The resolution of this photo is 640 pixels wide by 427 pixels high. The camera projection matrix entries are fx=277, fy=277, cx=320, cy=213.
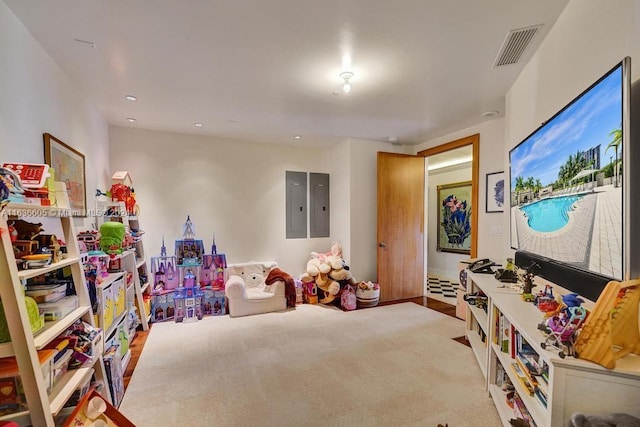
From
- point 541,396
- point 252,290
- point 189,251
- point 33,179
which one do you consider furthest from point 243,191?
point 541,396

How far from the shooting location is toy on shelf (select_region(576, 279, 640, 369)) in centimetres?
100

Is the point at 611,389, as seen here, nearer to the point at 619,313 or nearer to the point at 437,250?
the point at 619,313

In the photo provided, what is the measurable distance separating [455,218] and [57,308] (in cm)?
611

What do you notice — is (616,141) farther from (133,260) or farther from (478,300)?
(133,260)

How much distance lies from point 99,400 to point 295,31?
7.95 feet

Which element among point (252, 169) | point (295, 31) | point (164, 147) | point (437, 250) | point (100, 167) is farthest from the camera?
point (437, 250)

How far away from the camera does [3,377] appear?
108 centimetres

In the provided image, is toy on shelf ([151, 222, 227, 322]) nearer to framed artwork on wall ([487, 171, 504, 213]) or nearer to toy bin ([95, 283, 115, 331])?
toy bin ([95, 283, 115, 331])

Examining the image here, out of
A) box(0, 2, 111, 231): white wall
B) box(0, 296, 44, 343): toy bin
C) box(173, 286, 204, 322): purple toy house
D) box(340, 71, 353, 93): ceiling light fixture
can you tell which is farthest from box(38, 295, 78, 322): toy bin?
box(340, 71, 353, 93): ceiling light fixture

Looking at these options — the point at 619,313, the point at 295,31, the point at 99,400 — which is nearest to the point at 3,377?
the point at 99,400

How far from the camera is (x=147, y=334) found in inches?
125

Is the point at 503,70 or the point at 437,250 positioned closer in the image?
the point at 503,70

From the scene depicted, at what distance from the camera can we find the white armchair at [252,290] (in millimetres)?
3703

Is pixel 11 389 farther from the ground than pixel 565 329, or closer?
closer
